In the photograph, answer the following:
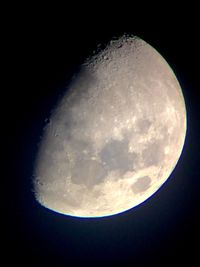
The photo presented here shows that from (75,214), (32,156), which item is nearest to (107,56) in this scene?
(32,156)

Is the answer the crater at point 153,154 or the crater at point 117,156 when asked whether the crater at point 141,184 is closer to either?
the crater at point 153,154

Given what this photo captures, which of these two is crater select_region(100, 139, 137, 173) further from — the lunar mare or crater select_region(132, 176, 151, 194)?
crater select_region(132, 176, 151, 194)

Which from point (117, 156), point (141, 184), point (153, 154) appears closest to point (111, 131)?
point (117, 156)

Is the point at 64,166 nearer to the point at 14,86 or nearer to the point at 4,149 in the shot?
the point at 4,149

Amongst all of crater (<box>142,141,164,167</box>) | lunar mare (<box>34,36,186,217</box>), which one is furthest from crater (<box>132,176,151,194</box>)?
crater (<box>142,141,164,167</box>)

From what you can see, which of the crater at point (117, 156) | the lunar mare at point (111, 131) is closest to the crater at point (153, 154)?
the lunar mare at point (111, 131)

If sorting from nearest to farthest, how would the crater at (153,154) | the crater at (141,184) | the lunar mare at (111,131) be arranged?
the lunar mare at (111,131) → the crater at (153,154) → the crater at (141,184)

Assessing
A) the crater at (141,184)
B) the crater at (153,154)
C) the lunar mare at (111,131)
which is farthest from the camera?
the crater at (141,184)
